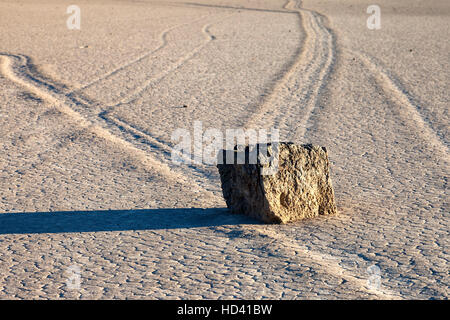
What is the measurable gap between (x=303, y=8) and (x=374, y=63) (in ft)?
38.9

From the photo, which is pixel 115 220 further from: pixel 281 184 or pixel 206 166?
pixel 206 166

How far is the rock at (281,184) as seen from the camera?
528 centimetres

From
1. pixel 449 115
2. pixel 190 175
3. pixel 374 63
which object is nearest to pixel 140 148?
pixel 190 175

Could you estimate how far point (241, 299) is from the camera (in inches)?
A: 166

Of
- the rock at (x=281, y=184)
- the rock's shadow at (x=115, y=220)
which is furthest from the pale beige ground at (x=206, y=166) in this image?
the rock at (x=281, y=184)

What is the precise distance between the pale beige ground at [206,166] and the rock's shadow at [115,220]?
0.07ft

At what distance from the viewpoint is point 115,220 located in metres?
5.56

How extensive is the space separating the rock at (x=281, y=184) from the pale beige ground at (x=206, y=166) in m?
0.15

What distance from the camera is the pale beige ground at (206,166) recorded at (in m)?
4.57

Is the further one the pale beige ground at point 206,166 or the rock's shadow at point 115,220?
the rock's shadow at point 115,220

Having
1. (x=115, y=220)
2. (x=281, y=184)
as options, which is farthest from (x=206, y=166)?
(x=281, y=184)

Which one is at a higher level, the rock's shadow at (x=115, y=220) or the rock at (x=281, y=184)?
the rock at (x=281, y=184)

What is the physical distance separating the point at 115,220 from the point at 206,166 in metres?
1.79

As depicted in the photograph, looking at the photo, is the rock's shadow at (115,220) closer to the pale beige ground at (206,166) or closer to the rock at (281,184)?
the pale beige ground at (206,166)
